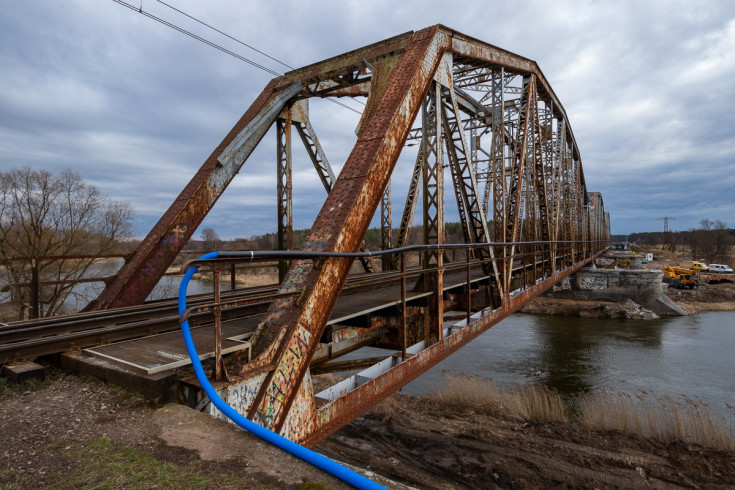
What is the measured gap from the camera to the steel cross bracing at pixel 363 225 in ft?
9.84

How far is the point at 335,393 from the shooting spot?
3.76 metres

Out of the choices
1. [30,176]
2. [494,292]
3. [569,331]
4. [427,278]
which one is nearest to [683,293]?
[569,331]

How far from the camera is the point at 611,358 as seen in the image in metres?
18.1

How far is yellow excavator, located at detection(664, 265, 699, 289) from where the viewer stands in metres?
35.2

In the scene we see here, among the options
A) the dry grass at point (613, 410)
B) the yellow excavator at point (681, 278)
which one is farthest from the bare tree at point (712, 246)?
the dry grass at point (613, 410)

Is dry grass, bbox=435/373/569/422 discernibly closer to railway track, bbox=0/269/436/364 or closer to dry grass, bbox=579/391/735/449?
dry grass, bbox=579/391/735/449

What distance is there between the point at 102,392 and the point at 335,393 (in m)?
1.94

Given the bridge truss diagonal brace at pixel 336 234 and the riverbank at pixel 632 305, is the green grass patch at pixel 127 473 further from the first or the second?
the riverbank at pixel 632 305

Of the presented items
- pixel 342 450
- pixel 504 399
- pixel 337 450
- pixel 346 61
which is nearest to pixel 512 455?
pixel 504 399

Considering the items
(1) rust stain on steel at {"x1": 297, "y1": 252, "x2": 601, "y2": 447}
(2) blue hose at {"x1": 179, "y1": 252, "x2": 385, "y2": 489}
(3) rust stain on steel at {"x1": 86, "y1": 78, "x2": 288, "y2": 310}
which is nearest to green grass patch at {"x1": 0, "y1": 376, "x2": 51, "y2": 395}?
(2) blue hose at {"x1": 179, "y1": 252, "x2": 385, "y2": 489}

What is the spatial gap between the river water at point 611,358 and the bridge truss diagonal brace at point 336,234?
11399 mm

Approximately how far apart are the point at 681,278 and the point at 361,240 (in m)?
44.3

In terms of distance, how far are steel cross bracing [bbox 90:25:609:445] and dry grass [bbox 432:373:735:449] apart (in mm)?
4109

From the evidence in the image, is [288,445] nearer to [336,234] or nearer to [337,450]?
[336,234]
